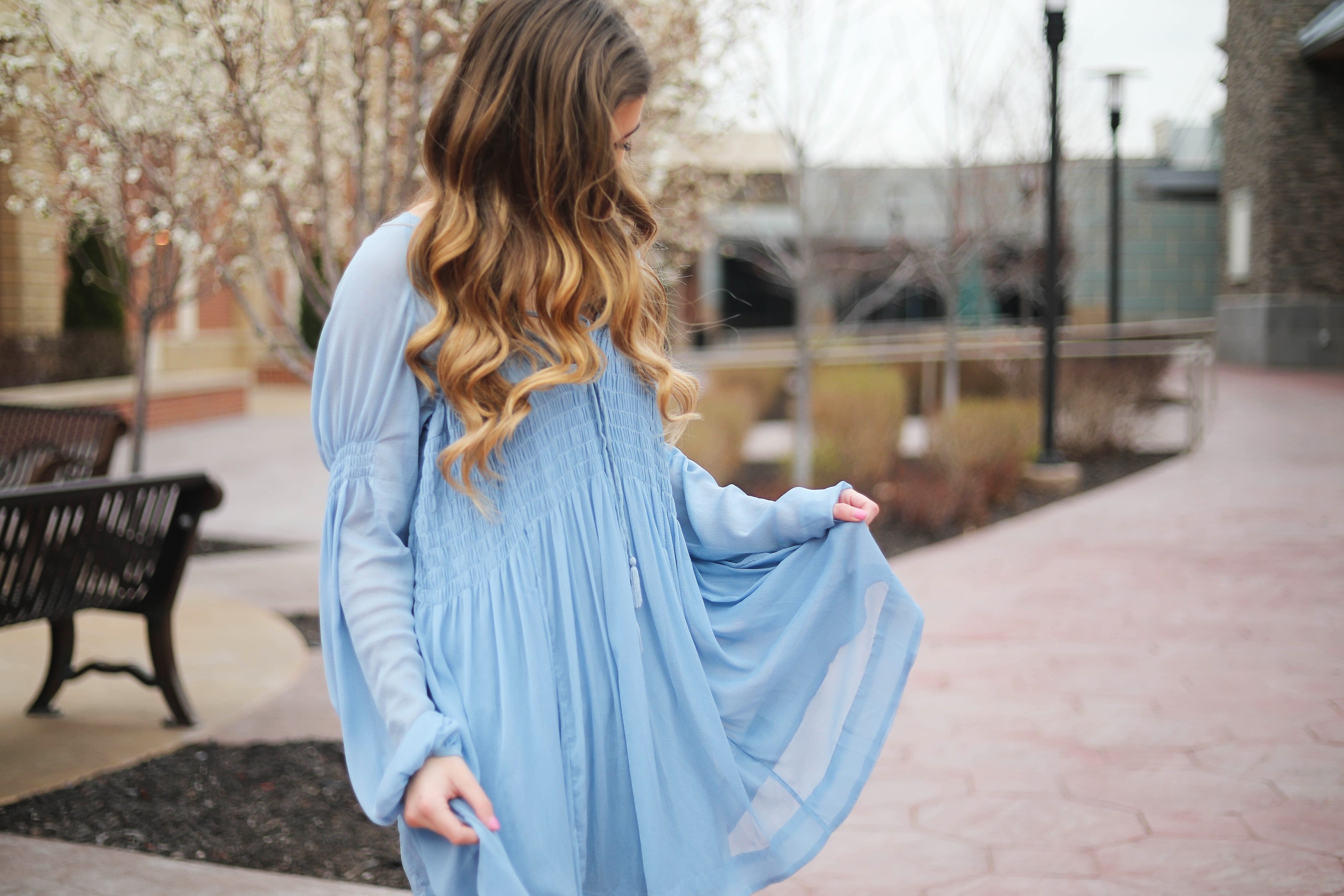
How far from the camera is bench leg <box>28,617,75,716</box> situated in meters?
4.36

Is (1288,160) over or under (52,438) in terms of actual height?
over

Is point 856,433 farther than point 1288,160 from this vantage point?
No

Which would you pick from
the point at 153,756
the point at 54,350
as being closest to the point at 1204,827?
the point at 153,756

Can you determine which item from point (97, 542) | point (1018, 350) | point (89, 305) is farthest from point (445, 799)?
point (89, 305)

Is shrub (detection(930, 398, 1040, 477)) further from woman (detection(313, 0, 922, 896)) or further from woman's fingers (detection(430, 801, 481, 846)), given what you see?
woman's fingers (detection(430, 801, 481, 846))

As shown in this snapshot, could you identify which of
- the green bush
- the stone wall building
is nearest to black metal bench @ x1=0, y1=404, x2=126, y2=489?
the stone wall building

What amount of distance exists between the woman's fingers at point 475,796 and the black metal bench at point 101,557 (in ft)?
9.72

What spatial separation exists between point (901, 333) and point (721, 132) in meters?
16.5

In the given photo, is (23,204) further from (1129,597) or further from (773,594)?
(1129,597)

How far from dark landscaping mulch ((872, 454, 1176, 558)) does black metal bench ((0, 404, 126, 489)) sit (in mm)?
4257

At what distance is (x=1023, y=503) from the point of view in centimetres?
959

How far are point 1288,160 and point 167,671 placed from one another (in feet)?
34.9

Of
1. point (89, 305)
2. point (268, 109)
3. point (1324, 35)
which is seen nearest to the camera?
point (268, 109)

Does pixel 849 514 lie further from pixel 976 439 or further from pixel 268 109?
pixel 976 439
